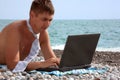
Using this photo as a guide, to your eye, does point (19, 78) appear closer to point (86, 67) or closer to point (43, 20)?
point (43, 20)

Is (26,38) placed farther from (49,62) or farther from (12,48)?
(49,62)

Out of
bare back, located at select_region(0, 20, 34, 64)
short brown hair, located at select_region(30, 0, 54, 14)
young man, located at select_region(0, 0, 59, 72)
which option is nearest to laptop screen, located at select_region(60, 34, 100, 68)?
young man, located at select_region(0, 0, 59, 72)

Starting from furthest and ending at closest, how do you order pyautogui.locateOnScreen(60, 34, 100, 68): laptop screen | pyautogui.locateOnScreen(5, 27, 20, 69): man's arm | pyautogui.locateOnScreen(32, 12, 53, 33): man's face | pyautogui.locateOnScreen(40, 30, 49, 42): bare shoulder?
pyautogui.locateOnScreen(40, 30, 49, 42): bare shoulder → pyautogui.locateOnScreen(60, 34, 100, 68): laptop screen → pyautogui.locateOnScreen(5, 27, 20, 69): man's arm → pyautogui.locateOnScreen(32, 12, 53, 33): man's face

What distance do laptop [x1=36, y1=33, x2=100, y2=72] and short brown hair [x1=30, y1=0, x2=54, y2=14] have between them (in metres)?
0.45

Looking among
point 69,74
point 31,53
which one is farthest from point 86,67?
point 31,53

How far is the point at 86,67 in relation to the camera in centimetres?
582

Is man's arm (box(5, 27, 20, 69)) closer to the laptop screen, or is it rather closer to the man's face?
the man's face

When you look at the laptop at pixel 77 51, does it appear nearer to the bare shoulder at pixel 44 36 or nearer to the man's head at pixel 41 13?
the man's head at pixel 41 13

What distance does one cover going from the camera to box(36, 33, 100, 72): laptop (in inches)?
203

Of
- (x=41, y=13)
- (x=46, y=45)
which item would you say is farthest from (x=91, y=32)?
(x=41, y=13)

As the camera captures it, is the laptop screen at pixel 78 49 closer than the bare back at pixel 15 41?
No

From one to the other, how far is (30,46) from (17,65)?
0.49 meters

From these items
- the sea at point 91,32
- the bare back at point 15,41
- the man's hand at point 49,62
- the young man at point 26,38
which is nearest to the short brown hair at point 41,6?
the young man at point 26,38

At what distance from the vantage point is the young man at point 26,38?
4.93 meters
